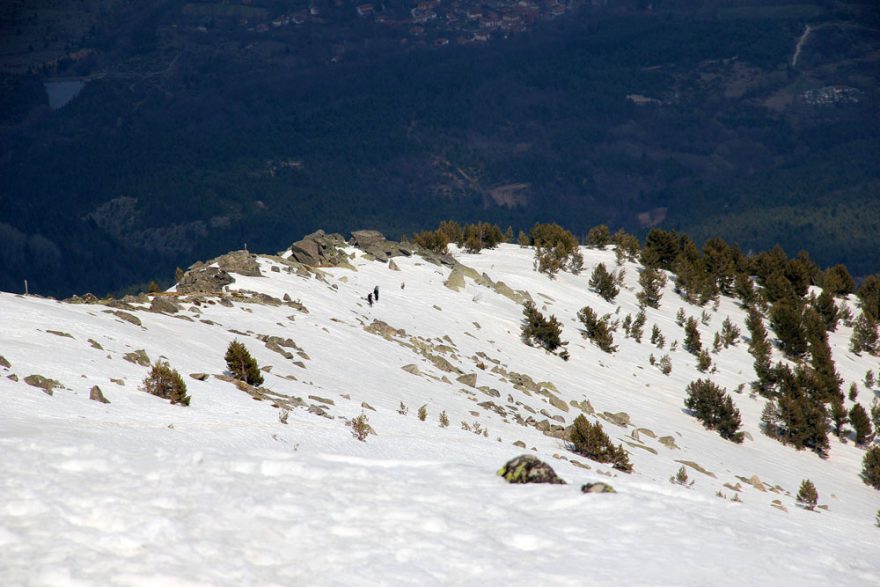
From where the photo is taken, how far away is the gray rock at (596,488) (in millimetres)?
11082

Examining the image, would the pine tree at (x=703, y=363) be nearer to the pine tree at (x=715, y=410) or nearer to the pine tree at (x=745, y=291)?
the pine tree at (x=715, y=410)

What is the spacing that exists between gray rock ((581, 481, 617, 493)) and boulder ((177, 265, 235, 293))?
1887 centimetres

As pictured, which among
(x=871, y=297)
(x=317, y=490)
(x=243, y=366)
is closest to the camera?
(x=317, y=490)

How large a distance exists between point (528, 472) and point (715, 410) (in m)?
21.5

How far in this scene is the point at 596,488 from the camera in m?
11.1

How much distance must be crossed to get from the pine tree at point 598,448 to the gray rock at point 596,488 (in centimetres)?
687

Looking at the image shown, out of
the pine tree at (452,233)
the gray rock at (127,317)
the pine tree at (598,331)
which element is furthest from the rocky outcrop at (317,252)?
the gray rock at (127,317)

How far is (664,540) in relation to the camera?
9625 mm

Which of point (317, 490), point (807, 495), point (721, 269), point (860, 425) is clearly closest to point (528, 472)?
point (317, 490)

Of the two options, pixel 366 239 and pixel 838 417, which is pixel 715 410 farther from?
pixel 366 239

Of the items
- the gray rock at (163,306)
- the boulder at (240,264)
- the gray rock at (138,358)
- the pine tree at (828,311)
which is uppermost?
the gray rock at (138,358)

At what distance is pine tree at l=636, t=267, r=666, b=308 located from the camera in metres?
47.7

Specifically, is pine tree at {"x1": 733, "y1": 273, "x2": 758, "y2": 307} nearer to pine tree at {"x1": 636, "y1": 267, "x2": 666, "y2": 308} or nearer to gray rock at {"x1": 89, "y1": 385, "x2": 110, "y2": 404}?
pine tree at {"x1": 636, "y1": 267, "x2": 666, "y2": 308}

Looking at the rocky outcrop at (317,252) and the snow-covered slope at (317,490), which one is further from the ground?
the snow-covered slope at (317,490)
